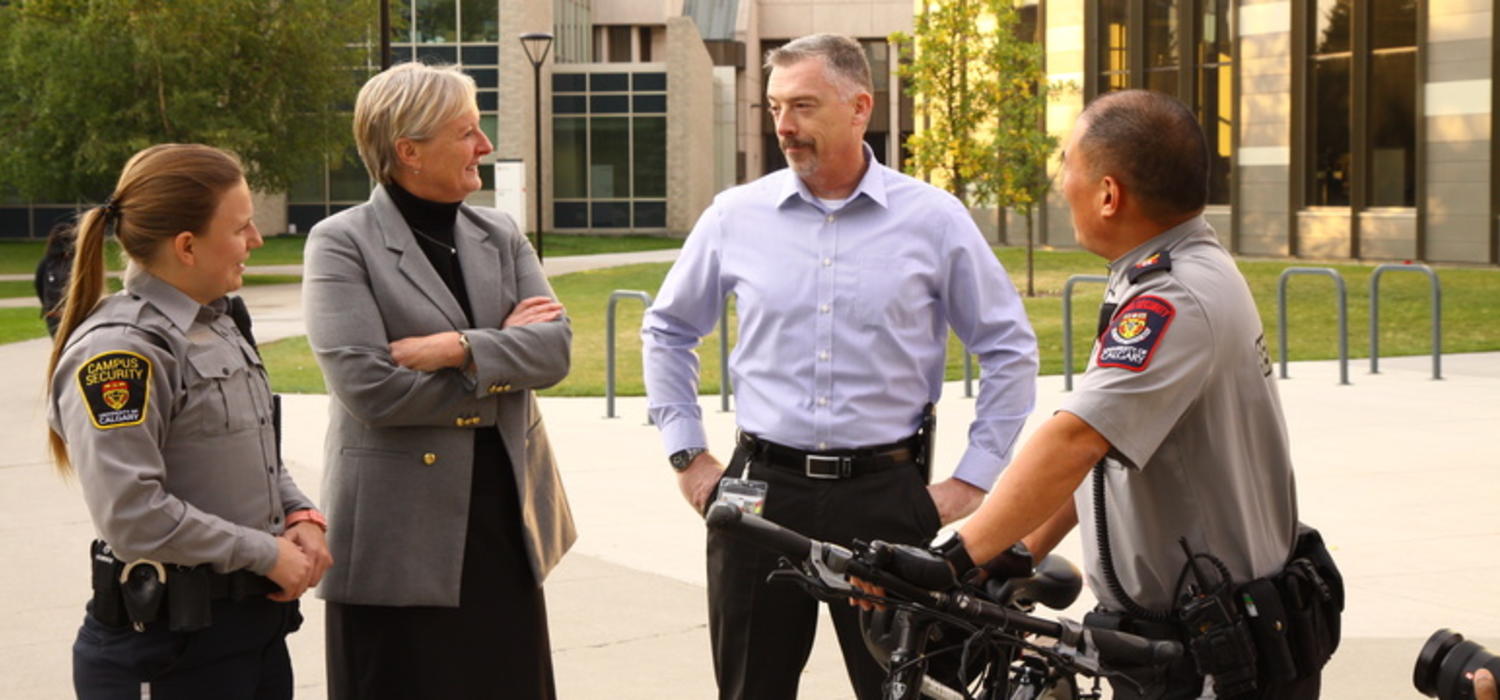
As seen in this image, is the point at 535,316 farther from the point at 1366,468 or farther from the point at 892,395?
the point at 1366,468

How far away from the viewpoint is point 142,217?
12.0 ft

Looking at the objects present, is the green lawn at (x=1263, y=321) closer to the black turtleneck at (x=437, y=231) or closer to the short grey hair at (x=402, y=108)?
the black turtleneck at (x=437, y=231)

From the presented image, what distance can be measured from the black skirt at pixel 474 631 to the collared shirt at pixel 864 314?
0.65 metres

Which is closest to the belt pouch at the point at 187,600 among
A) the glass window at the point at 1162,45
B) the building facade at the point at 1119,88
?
the building facade at the point at 1119,88

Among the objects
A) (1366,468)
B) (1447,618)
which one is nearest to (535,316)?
(1447,618)

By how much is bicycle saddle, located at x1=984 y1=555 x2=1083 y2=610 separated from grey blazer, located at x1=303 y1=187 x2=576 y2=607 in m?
1.59

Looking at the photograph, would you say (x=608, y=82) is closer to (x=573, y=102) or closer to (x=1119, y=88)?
(x=573, y=102)

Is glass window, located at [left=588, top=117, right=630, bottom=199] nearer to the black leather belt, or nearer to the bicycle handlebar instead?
the black leather belt

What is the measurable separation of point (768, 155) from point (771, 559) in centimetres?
6952

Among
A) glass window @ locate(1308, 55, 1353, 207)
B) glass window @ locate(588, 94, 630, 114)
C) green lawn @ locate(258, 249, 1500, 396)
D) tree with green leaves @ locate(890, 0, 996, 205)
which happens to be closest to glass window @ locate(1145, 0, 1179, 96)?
glass window @ locate(1308, 55, 1353, 207)

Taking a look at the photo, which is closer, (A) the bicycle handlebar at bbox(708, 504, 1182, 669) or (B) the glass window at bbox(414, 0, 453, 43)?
(A) the bicycle handlebar at bbox(708, 504, 1182, 669)

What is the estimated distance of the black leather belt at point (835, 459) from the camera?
4285mm

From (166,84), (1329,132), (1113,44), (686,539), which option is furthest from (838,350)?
(1113,44)

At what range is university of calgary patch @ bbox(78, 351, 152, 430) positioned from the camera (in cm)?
348
